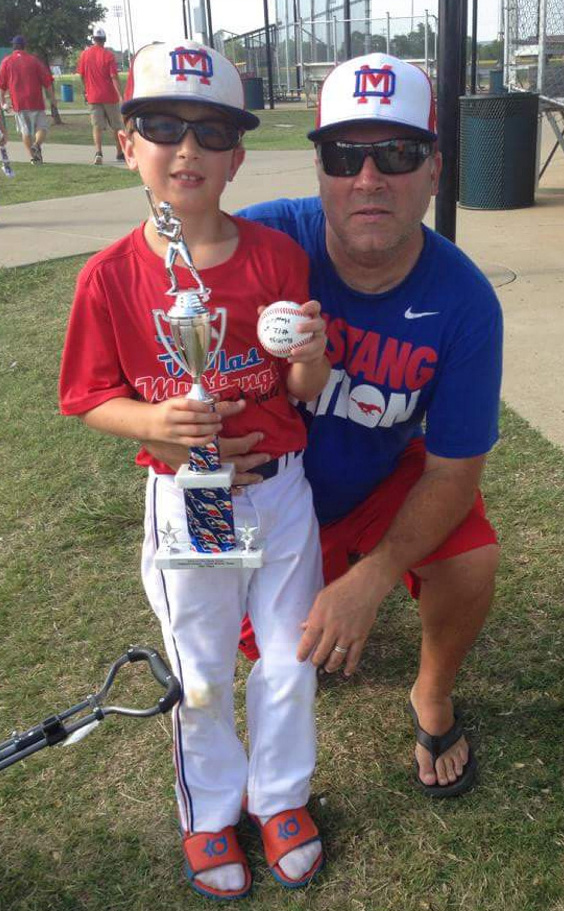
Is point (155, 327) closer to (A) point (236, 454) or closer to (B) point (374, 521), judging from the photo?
(A) point (236, 454)

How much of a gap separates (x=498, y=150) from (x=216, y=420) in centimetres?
741

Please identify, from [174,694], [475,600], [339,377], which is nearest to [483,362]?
[339,377]

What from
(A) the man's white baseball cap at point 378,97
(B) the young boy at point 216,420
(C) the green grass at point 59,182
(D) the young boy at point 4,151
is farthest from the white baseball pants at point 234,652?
(D) the young boy at point 4,151

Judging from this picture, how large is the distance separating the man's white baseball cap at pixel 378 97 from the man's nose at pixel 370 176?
0.29 ft

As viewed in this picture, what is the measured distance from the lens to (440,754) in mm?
2236

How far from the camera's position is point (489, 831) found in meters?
2.09

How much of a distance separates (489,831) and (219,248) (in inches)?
59.1

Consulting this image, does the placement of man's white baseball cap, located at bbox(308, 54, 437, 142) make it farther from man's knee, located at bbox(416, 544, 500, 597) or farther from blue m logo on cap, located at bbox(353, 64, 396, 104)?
man's knee, located at bbox(416, 544, 500, 597)

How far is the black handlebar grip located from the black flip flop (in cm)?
76

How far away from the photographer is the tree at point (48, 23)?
33875 millimetres

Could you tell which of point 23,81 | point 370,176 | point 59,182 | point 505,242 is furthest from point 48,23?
point 370,176

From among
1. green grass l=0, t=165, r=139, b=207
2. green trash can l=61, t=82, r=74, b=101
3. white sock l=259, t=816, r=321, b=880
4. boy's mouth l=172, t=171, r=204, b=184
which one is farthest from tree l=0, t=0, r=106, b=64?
white sock l=259, t=816, r=321, b=880

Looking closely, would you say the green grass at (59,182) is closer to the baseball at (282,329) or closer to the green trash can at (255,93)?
the baseball at (282,329)

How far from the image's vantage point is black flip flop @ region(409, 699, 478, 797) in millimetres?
2193
